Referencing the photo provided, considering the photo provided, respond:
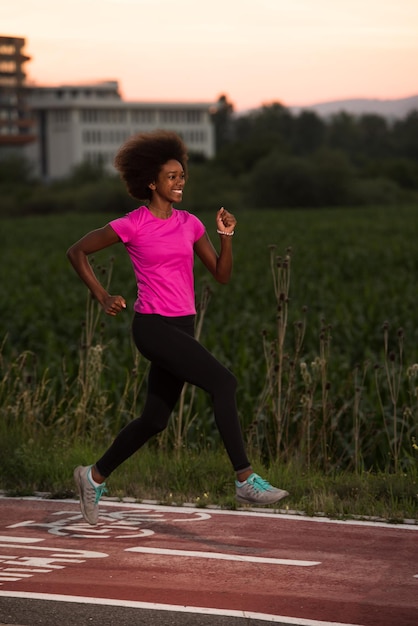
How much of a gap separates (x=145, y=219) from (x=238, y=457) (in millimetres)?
1297

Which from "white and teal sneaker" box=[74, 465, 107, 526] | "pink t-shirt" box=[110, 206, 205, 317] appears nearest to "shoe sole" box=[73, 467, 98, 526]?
"white and teal sneaker" box=[74, 465, 107, 526]

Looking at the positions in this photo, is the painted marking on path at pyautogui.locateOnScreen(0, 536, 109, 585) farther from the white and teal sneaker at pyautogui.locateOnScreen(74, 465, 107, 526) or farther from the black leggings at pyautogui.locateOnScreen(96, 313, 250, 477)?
the black leggings at pyautogui.locateOnScreen(96, 313, 250, 477)

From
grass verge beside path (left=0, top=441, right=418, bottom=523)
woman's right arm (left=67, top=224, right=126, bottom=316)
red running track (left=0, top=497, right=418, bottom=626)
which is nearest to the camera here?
red running track (left=0, top=497, right=418, bottom=626)

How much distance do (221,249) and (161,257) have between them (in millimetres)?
401

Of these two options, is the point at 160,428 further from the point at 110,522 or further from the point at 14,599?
the point at 14,599

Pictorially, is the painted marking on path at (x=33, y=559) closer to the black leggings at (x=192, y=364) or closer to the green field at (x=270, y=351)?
the black leggings at (x=192, y=364)

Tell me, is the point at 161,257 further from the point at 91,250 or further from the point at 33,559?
the point at 33,559

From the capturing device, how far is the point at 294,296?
27391 mm

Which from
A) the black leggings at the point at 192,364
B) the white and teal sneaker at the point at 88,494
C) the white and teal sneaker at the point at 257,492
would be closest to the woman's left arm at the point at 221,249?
the black leggings at the point at 192,364

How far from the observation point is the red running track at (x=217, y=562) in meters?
5.71

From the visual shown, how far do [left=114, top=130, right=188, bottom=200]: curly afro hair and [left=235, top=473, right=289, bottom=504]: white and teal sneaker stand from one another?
156 centimetres

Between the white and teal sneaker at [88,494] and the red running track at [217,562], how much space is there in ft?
0.32

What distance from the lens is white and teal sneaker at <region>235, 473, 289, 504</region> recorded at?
6820 mm

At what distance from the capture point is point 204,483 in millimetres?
8328
